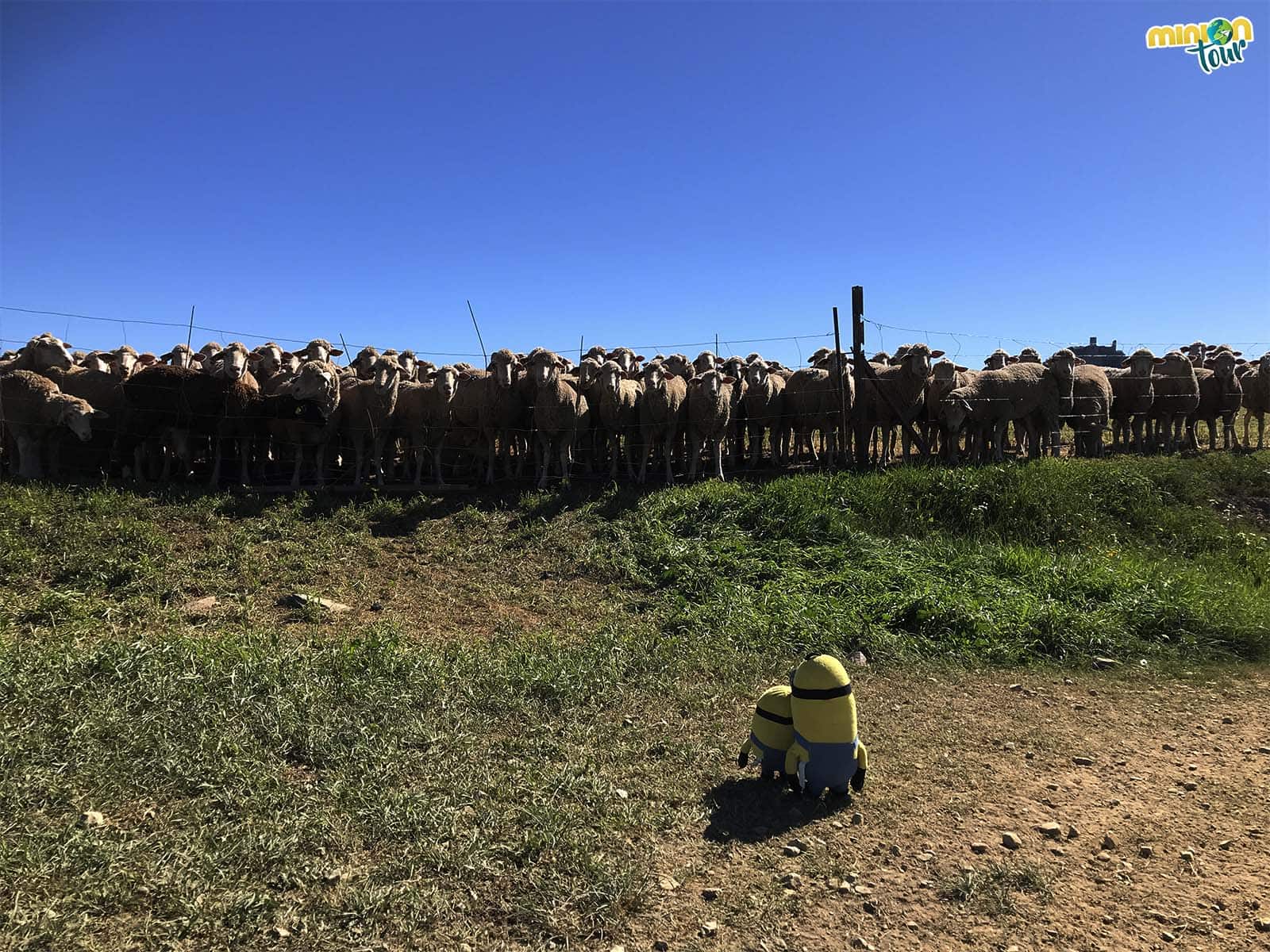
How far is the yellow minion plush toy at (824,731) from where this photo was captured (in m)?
4.80

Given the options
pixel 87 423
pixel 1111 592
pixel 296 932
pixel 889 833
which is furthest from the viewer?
pixel 87 423

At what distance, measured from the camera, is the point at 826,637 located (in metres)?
7.99

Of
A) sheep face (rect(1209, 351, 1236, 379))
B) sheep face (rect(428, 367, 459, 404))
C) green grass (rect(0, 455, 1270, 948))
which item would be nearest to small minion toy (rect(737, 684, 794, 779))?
green grass (rect(0, 455, 1270, 948))

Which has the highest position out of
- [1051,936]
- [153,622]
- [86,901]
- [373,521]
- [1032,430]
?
[1032,430]

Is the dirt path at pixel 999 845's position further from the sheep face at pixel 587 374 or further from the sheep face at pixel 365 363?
the sheep face at pixel 365 363

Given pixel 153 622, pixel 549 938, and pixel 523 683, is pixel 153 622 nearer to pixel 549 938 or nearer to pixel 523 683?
pixel 523 683

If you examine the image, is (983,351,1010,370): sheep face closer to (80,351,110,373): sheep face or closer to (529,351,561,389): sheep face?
(529,351,561,389): sheep face

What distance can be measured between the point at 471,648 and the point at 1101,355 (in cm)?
2473

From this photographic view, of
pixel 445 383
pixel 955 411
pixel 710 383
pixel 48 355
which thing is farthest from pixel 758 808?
pixel 48 355

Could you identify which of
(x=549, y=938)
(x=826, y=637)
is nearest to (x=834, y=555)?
(x=826, y=637)

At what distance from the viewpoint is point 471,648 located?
24.7ft

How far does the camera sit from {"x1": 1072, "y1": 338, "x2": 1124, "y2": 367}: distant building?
2520 cm

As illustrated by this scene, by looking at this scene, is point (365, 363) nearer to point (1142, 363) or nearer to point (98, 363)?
point (98, 363)

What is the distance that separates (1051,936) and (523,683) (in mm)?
4164
